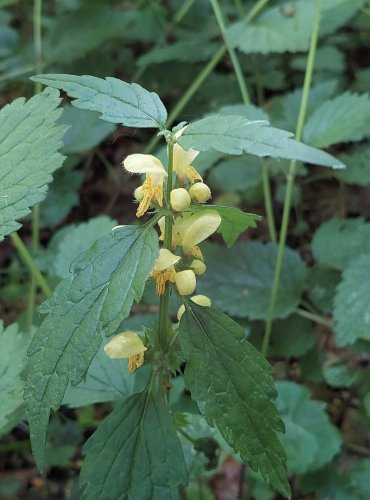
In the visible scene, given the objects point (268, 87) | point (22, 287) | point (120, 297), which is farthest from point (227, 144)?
point (268, 87)

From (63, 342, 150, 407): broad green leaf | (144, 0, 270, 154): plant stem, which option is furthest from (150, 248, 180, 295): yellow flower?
(144, 0, 270, 154): plant stem

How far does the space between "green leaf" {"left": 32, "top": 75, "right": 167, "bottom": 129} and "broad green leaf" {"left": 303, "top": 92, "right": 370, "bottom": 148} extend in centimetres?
86

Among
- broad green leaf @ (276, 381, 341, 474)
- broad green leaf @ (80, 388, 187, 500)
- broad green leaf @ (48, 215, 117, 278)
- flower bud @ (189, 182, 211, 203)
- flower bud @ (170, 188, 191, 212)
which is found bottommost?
broad green leaf @ (276, 381, 341, 474)

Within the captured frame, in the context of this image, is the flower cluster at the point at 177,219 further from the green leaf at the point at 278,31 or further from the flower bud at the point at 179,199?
the green leaf at the point at 278,31

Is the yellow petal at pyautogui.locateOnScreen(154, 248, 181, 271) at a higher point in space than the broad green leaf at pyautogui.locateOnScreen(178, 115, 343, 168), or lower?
lower

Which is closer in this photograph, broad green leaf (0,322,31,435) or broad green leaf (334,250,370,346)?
broad green leaf (0,322,31,435)

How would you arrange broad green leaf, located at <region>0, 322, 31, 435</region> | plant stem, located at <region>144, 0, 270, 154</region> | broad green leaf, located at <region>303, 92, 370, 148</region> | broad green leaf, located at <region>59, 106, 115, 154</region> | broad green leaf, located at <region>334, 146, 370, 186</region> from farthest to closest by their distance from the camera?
broad green leaf, located at <region>59, 106, 115, 154</region>, plant stem, located at <region>144, 0, 270, 154</region>, broad green leaf, located at <region>334, 146, 370, 186</region>, broad green leaf, located at <region>303, 92, 370, 148</region>, broad green leaf, located at <region>0, 322, 31, 435</region>

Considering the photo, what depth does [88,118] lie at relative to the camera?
7.23 ft

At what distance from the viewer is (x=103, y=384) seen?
114 centimetres

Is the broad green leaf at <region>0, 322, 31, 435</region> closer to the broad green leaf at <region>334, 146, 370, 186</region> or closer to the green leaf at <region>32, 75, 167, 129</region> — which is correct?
the green leaf at <region>32, 75, 167, 129</region>

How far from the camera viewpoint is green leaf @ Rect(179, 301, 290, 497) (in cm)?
81

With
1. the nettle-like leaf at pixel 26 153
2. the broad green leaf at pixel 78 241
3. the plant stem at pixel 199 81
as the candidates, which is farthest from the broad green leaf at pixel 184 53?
the nettle-like leaf at pixel 26 153

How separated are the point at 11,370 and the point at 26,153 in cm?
39

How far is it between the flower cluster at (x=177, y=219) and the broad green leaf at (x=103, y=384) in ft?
0.71
